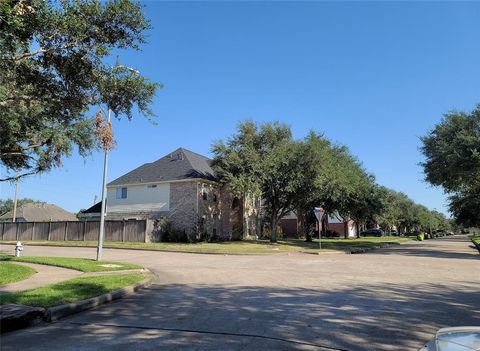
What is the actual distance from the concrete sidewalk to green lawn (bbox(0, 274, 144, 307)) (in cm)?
52

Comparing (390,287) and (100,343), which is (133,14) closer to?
(100,343)

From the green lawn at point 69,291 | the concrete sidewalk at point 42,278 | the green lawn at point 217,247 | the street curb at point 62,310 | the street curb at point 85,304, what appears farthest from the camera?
the green lawn at point 217,247

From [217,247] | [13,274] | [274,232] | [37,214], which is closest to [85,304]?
[13,274]

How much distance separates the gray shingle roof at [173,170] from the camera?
41.9 m

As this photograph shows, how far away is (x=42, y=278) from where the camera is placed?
12602 mm

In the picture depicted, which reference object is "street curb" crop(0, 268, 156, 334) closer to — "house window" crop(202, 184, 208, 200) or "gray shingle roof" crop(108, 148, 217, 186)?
"gray shingle roof" crop(108, 148, 217, 186)

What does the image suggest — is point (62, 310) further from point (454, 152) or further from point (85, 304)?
point (454, 152)

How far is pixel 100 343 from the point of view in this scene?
6.41m

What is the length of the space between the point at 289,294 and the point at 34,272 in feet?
27.7

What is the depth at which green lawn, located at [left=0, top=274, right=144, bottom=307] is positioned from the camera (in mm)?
8734

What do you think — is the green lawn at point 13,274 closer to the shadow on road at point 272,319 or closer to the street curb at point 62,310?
the street curb at point 62,310

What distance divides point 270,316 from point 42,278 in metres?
7.75

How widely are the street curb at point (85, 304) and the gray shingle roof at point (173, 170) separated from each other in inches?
1149

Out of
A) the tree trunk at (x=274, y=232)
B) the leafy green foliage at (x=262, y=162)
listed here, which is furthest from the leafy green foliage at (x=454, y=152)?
the tree trunk at (x=274, y=232)
